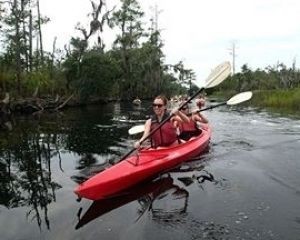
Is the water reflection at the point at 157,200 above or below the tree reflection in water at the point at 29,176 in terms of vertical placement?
below

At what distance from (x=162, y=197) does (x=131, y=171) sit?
2.20 ft

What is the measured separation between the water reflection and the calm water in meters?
0.01

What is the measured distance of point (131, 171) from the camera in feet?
22.7

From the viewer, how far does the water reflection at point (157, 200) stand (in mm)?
6020

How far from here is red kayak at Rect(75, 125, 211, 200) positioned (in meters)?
6.45

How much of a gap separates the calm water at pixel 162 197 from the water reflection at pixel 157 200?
0.01 m

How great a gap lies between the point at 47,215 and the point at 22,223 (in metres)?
0.40

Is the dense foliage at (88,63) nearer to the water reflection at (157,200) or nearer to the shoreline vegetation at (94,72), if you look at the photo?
the shoreline vegetation at (94,72)

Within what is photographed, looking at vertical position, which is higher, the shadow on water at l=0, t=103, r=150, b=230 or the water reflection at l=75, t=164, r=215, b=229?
the shadow on water at l=0, t=103, r=150, b=230

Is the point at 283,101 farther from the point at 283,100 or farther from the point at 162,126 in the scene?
the point at 162,126

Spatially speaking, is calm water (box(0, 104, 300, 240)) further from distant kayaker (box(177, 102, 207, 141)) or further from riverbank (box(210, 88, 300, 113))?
riverbank (box(210, 88, 300, 113))

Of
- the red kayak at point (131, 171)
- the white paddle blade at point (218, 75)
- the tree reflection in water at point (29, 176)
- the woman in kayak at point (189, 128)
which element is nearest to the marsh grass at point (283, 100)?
the woman in kayak at point (189, 128)

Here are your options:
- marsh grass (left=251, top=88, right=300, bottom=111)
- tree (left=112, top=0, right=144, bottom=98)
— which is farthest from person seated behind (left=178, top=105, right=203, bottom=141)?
tree (left=112, top=0, right=144, bottom=98)

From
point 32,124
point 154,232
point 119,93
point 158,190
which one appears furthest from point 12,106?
point 119,93
